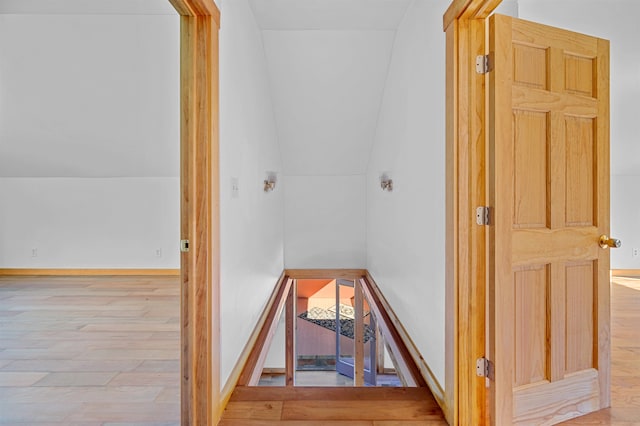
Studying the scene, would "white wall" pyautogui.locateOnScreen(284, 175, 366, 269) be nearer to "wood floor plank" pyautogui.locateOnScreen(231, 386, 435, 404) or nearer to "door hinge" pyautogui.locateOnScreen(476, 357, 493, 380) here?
"wood floor plank" pyautogui.locateOnScreen(231, 386, 435, 404)

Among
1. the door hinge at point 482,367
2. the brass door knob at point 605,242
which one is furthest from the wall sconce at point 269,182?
the brass door knob at point 605,242

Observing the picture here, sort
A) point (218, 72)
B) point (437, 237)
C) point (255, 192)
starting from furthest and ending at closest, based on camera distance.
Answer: point (255, 192)
point (437, 237)
point (218, 72)

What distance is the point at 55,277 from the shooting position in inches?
213

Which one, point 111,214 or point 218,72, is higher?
point 218,72

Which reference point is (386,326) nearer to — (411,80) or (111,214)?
(411,80)

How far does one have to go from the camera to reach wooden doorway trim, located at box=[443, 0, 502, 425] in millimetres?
1672

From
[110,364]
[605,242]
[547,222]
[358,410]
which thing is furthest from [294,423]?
[605,242]

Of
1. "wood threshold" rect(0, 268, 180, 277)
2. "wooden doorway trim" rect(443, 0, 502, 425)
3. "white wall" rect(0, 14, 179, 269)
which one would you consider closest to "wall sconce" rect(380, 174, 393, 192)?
"wooden doorway trim" rect(443, 0, 502, 425)

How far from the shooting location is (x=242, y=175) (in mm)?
2391

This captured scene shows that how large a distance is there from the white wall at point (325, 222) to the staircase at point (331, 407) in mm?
2779

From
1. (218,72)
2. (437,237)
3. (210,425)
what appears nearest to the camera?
(210,425)

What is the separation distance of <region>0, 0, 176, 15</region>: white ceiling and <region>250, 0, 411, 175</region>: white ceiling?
105cm

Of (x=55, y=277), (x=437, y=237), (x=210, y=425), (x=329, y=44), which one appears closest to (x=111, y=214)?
(x=55, y=277)

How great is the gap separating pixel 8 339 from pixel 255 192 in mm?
2351
